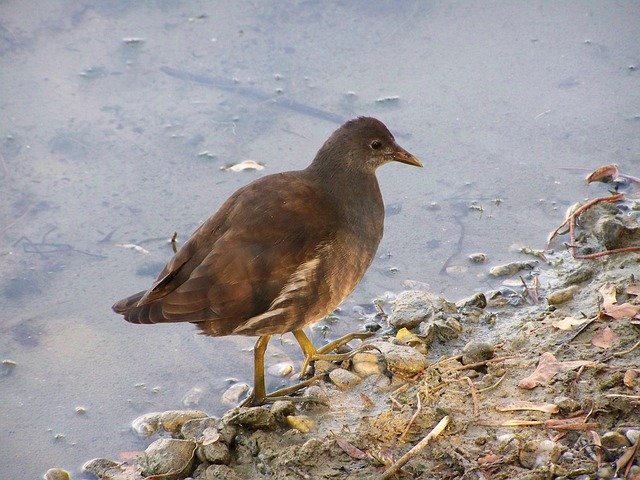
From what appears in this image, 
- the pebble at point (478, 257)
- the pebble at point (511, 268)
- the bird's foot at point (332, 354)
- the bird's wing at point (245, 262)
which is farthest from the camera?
the pebble at point (478, 257)

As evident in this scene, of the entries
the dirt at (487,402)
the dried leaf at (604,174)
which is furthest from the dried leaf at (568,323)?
the dried leaf at (604,174)

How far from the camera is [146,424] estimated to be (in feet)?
15.4

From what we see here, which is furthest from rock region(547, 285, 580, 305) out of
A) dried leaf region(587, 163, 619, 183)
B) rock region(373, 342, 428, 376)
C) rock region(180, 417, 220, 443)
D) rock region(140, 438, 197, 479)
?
rock region(140, 438, 197, 479)

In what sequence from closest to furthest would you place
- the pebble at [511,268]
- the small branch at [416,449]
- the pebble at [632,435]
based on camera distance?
the pebble at [632,435], the small branch at [416,449], the pebble at [511,268]

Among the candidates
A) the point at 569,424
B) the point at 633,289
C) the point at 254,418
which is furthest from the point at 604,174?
the point at 254,418

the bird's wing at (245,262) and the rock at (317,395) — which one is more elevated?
the bird's wing at (245,262)

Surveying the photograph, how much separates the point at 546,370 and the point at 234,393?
1.58m

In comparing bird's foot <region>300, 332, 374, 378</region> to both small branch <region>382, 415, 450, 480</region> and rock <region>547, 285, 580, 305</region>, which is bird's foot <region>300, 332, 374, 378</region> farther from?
rock <region>547, 285, 580, 305</region>

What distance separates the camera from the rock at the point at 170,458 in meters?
4.30

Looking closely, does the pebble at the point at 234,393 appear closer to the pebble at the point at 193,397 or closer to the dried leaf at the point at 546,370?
the pebble at the point at 193,397

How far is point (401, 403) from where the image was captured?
176 inches

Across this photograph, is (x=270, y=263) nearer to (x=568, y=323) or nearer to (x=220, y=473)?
(x=220, y=473)

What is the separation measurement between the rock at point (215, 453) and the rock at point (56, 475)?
658mm

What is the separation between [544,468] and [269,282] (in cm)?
151
